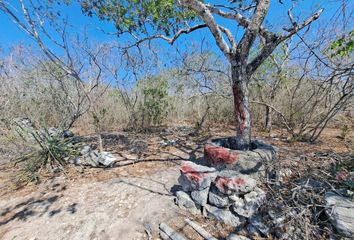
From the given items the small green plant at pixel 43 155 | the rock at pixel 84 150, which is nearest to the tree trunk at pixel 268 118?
the rock at pixel 84 150

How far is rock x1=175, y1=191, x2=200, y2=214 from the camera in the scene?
2.21 m

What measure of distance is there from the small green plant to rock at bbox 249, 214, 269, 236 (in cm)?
327

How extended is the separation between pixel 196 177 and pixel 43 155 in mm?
3103

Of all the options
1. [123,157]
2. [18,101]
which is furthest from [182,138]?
[18,101]

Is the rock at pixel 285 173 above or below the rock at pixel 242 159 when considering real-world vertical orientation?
→ below

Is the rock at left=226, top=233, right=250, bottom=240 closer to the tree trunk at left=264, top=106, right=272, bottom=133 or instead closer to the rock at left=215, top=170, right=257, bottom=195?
the rock at left=215, top=170, right=257, bottom=195

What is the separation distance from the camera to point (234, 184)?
2004 mm

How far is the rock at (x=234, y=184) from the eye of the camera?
6.56ft

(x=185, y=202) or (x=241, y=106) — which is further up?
(x=241, y=106)

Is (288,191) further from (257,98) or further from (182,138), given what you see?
(257,98)

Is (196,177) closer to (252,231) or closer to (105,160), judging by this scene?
(252,231)

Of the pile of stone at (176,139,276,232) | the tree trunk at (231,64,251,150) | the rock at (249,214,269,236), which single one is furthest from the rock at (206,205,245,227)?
the tree trunk at (231,64,251,150)

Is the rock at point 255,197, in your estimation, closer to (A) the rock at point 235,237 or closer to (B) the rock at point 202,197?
(A) the rock at point 235,237

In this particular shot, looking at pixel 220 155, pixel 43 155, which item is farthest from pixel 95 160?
pixel 220 155
